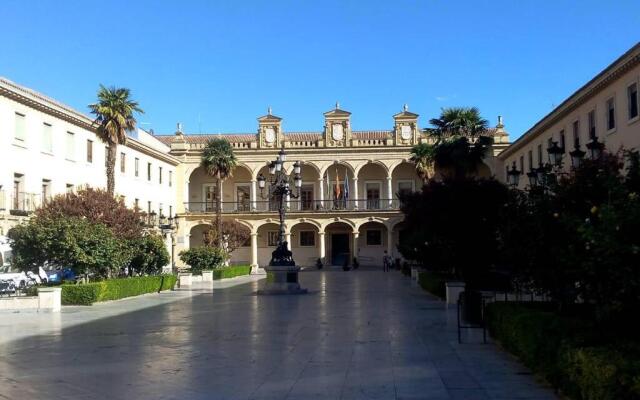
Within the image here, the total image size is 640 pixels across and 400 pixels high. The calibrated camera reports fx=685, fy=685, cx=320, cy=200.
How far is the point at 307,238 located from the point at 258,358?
5377 cm

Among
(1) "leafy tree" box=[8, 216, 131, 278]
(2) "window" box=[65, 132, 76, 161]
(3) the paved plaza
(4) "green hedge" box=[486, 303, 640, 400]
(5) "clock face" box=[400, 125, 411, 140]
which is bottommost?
(3) the paved plaza

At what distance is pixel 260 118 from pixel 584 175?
54809mm

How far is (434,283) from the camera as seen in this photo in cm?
2650

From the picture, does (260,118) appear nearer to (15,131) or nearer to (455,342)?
(15,131)

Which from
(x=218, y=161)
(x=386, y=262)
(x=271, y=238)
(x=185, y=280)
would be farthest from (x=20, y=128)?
(x=271, y=238)

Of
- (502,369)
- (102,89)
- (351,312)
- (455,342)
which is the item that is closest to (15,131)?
(102,89)

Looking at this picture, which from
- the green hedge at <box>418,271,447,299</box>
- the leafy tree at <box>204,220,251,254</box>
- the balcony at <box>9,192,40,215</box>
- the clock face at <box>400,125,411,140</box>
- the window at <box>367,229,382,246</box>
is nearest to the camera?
the green hedge at <box>418,271,447,299</box>

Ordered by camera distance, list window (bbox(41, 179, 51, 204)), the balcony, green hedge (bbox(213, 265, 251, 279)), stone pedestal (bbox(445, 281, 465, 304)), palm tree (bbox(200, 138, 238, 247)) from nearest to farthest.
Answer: stone pedestal (bbox(445, 281, 465, 304)), the balcony, window (bbox(41, 179, 51, 204)), green hedge (bbox(213, 265, 251, 279)), palm tree (bbox(200, 138, 238, 247))

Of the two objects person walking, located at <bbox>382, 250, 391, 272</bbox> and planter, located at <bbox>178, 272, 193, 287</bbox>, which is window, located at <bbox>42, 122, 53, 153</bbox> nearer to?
planter, located at <bbox>178, 272, 193, 287</bbox>

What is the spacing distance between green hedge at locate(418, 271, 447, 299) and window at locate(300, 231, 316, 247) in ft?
109

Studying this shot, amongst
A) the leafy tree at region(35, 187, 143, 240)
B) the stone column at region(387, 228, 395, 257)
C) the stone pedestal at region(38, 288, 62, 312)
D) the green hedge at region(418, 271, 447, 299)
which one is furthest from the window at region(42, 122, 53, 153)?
the stone column at region(387, 228, 395, 257)

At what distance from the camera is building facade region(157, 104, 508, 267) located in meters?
61.8

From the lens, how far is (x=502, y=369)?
1013 centimetres

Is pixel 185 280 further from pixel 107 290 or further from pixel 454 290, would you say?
pixel 454 290
